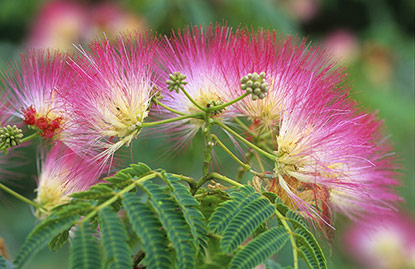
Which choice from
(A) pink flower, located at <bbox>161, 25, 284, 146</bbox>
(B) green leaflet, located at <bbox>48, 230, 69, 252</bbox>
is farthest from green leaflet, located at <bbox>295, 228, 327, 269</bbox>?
(B) green leaflet, located at <bbox>48, 230, 69, 252</bbox>

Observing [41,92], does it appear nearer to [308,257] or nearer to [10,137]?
[10,137]

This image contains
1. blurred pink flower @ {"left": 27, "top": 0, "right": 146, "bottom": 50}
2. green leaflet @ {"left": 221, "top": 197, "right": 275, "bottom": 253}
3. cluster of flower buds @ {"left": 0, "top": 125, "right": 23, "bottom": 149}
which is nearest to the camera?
green leaflet @ {"left": 221, "top": 197, "right": 275, "bottom": 253}

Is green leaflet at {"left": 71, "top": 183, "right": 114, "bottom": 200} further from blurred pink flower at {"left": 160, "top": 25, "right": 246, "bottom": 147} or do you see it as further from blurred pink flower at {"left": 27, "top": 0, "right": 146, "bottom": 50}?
blurred pink flower at {"left": 27, "top": 0, "right": 146, "bottom": 50}

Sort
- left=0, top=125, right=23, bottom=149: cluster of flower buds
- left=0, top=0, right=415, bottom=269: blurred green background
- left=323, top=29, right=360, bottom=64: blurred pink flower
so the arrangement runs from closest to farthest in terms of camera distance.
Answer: left=0, top=125, right=23, bottom=149: cluster of flower buds, left=0, top=0, right=415, bottom=269: blurred green background, left=323, top=29, right=360, bottom=64: blurred pink flower

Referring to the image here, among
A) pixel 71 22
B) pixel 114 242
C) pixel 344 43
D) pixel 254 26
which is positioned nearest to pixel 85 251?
pixel 114 242

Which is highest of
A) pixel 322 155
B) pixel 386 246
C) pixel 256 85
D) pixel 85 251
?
pixel 256 85

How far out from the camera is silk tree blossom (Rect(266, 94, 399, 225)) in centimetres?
97

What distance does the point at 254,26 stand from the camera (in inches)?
94.7

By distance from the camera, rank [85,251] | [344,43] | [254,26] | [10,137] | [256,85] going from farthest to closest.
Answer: [344,43] → [254,26] → [10,137] → [256,85] → [85,251]

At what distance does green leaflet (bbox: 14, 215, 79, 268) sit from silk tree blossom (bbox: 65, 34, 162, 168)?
270 millimetres

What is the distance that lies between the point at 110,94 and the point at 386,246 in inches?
106

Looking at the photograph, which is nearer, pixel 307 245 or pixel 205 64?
pixel 307 245

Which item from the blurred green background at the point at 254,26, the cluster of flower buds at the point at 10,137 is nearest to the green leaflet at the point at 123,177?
the cluster of flower buds at the point at 10,137

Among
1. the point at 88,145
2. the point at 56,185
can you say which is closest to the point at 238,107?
the point at 88,145
